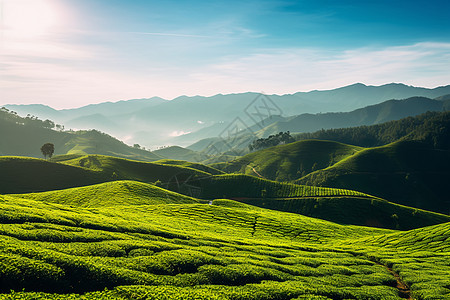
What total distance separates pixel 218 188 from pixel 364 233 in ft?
342

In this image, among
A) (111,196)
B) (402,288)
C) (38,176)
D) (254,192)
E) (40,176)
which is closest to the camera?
(402,288)

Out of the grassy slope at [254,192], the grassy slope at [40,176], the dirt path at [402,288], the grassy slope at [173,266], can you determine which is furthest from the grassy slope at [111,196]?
the dirt path at [402,288]

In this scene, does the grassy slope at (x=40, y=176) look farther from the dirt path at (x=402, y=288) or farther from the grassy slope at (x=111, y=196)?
the dirt path at (x=402, y=288)

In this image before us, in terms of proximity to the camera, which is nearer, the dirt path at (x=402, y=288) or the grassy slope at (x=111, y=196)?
the dirt path at (x=402, y=288)

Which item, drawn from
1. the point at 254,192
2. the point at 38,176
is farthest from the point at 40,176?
the point at 254,192

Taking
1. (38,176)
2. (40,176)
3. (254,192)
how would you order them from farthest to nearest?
(254,192)
(40,176)
(38,176)

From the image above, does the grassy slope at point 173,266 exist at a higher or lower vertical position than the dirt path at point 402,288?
higher

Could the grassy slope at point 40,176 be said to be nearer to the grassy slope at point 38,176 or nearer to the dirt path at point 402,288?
the grassy slope at point 38,176

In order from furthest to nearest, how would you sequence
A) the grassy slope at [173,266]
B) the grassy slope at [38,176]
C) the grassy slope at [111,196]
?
the grassy slope at [38,176] → the grassy slope at [111,196] → the grassy slope at [173,266]

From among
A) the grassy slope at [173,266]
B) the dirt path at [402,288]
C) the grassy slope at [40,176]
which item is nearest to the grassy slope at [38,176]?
the grassy slope at [40,176]

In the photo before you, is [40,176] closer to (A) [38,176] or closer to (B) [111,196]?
(A) [38,176]

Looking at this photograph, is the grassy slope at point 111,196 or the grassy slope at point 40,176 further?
the grassy slope at point 40,176

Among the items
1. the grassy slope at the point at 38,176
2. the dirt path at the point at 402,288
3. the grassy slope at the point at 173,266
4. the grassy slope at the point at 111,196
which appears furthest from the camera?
the grassy slope at the point at 38,176

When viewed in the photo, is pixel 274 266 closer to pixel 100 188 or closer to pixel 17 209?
pixel 17 209
